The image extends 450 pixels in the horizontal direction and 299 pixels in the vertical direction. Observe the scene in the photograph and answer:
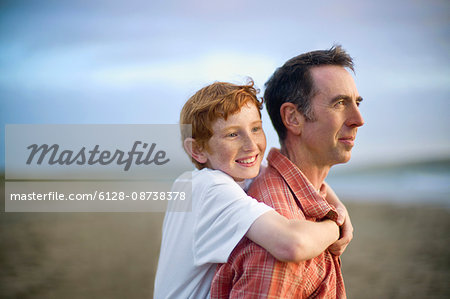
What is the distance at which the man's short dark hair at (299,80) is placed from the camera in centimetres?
220

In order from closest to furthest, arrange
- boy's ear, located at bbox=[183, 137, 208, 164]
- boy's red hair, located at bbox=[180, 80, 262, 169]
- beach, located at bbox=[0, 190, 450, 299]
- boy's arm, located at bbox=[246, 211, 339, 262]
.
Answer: boy's arm, located at bbox=[246, 211, 339, 262] → boy's red hair, located at bbox=[180, 80, 262, 169] → boy's ear, located at bbox=[183, 137, 208, 164] → beach, located at bbox=[0, 190, 450, 299]

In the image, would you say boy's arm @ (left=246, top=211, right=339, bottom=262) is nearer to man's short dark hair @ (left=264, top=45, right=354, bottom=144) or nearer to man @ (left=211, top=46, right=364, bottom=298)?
man @ (left=211, top=46, right=364, bottom=298)

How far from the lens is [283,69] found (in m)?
2.33

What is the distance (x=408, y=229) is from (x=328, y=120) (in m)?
9.85

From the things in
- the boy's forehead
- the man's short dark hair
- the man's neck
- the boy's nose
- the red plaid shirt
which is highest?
the man's short dark hair

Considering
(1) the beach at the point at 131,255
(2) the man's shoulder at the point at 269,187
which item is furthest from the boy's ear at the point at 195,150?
(1) the beach at the point at 131,255

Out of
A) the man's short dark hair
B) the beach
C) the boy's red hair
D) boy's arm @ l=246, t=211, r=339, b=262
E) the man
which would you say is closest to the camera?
boy's arm @ l=246, t=211, r=339, b=262

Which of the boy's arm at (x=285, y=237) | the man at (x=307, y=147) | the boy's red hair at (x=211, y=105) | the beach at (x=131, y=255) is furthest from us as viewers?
the beach at (x=131, y=255)

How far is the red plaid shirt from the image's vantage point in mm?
1712

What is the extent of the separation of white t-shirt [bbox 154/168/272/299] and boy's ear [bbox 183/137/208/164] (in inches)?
3.2

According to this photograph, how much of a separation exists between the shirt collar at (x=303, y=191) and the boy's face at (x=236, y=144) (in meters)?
0.20

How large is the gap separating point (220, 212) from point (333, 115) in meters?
0.80

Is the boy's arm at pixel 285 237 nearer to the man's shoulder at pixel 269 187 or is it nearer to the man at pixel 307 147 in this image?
the man at pixel 307 147

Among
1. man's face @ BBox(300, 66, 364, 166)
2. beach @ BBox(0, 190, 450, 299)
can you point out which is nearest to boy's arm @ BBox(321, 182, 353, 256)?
man's face @ BBox(300, 66, 364, 166)
